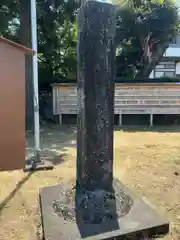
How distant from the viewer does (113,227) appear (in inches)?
90.0

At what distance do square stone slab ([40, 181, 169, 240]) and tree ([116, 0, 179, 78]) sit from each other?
873cm

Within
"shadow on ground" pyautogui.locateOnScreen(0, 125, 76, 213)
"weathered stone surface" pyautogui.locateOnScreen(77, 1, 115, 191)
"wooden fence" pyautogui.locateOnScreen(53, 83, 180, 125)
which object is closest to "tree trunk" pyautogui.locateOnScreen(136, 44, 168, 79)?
"wooden fence" pyautogui.locateOnScreen(53, 83, 180, 125)

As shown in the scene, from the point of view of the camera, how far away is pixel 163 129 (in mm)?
7758

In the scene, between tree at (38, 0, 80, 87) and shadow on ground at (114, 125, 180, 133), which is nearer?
shadow on ground at (114, 125, 180, 133)

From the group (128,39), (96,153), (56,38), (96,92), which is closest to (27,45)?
(56,38)

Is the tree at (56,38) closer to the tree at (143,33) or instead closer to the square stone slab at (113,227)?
the tree at (143,33)

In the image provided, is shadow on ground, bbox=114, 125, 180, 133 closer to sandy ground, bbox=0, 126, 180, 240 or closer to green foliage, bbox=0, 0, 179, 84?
sandy ground, bbox=0, 126, 180, 240

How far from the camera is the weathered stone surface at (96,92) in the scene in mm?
2406

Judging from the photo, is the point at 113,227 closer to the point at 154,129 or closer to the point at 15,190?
the point at 15,190

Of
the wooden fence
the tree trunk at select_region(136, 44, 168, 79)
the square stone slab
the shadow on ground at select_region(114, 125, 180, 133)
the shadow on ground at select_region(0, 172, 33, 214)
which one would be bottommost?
the shadow on ground at select_region(0, 172, 33, 214)

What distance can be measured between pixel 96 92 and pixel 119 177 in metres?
1.69

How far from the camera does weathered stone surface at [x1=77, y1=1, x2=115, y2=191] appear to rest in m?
2.41

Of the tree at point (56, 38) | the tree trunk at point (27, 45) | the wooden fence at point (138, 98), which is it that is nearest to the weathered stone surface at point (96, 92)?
the tree trunk at point (27, 45)

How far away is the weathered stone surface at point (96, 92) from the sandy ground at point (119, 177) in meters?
0.66
